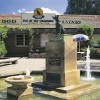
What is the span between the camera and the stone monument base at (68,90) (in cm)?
985

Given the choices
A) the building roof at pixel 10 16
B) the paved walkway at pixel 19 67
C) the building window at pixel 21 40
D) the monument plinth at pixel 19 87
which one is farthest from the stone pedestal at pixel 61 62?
the building roof at pixel 10 16

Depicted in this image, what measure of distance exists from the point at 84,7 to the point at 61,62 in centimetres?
5311

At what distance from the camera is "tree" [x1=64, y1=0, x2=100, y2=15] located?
200 feet

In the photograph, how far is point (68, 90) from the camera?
10.3 metres

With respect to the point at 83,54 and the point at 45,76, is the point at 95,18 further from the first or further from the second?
the point at 45,76

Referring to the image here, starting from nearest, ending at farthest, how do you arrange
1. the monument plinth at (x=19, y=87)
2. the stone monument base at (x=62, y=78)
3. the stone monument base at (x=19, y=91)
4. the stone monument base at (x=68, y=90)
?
the monument plinth at (x=19, y=87)
the stone monument base at (x=19, y=91)
the stone monument base at (x=68, y=90)
the stone monument base at (x=62, y=78)

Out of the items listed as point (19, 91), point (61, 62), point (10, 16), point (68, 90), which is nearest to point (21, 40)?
point (10, 16)

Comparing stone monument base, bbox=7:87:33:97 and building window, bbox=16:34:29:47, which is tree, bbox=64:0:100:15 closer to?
building window, bbox=16:34:29:47

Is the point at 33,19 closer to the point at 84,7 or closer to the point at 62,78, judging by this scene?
the point at 62,78

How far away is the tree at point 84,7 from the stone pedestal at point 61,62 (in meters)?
50.5

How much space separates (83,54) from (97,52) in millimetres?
1821

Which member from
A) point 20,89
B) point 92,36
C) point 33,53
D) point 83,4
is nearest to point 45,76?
point 20,89

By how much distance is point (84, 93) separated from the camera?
33.7ft

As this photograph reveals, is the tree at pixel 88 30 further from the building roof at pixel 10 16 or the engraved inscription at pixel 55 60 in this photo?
the engraved inscription at pixel 55 60
